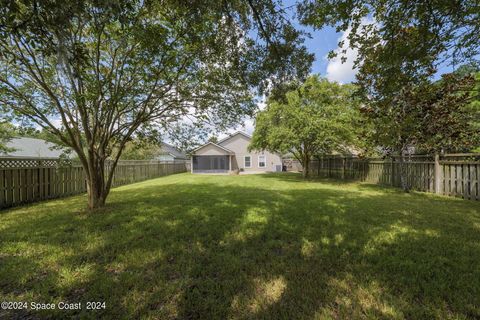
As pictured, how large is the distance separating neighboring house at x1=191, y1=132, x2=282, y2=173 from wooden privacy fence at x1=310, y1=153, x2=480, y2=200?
13.1 m

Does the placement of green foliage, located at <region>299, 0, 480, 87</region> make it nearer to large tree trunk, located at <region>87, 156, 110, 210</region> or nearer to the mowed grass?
the mowed grass

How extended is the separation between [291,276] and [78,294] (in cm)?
236

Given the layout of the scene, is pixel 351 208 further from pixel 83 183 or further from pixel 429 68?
pixel 83 183

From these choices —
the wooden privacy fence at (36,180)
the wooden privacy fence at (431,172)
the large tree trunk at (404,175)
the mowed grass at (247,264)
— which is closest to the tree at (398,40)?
the mowed grass at (247,264)

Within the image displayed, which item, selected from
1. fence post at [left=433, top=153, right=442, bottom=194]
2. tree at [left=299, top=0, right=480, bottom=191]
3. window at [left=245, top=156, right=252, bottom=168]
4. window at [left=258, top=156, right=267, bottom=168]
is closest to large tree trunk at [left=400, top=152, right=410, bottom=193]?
fence post at [left=433, top=153, right=442, bottom=194]

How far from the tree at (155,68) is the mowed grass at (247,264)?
99.2 inches

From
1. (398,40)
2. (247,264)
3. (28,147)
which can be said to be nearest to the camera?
(247,264)

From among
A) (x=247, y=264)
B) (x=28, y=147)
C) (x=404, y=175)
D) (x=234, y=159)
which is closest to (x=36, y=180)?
(x=247, y=264)

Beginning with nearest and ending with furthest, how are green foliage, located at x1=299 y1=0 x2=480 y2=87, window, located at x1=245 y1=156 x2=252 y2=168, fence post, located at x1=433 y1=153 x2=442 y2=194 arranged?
green foliage, located at x1=299 y1=0 x2=480 y2=87
fence post, located at x1=433 y1=153 x2=442 y2=194
window, located at x1=245 y1=156 x2=252 y2=168

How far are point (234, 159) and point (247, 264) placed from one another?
78.5 feet

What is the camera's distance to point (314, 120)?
12.4 metres

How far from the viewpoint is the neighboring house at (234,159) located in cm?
2483

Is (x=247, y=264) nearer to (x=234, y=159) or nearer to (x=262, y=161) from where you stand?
(x=262, y=161)

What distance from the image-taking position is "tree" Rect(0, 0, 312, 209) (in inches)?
157
